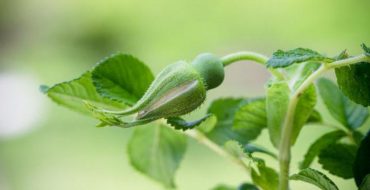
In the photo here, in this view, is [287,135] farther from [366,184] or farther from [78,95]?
[78,95]

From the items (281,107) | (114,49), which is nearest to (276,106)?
(281,107)

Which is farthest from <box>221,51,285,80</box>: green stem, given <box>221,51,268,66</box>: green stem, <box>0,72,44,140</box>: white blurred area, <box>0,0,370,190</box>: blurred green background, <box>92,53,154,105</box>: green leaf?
<box>0,72,44,140</box>: white blurred area

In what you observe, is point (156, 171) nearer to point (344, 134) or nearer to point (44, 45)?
point (344, 134)

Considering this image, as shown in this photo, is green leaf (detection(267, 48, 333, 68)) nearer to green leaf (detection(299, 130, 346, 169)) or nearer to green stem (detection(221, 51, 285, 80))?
green stem (detection(221, 51, 285, 80))

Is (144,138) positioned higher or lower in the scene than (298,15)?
lower

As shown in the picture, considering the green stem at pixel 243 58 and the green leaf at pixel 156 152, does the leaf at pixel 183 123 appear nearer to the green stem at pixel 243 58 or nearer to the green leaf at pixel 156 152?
the green stem at pixel 243 58

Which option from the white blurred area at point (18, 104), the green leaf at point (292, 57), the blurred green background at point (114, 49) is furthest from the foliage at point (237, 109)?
the white blurred area at point (18, 104)

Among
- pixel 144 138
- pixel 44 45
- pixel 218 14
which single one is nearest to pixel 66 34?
pixel 44 45
